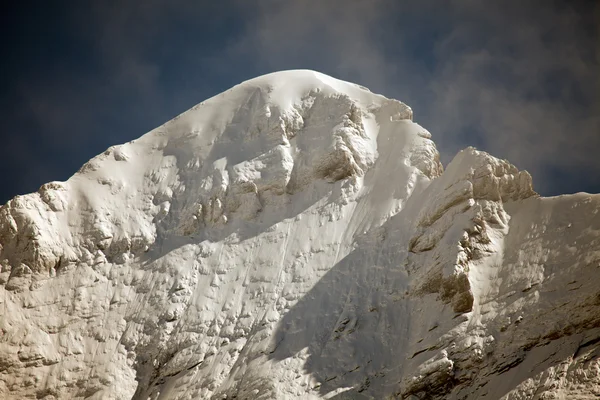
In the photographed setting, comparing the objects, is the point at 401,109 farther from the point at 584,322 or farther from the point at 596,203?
the point at 584,322

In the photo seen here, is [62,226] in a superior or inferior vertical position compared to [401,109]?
inferior

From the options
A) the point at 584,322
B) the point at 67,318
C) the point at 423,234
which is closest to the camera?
the point at 584,322

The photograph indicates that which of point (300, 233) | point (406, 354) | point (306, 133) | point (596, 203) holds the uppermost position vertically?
point (306, 133)

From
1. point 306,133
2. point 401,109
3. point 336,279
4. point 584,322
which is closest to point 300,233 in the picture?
point 336,279

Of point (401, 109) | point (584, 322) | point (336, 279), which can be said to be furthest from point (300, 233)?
point (584, 322)

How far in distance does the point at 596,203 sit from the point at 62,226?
3100cm

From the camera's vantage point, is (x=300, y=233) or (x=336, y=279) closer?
(x=336, y=279)

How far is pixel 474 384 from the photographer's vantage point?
32.8m

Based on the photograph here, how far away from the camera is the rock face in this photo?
1355 inches

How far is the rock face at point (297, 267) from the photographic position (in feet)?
113

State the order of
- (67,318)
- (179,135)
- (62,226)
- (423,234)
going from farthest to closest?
1. (179,135)
2. (62,226)
3. (67,318)
4. (423,234)

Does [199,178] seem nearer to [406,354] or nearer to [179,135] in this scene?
[179,135]

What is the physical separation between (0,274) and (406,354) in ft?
80.0

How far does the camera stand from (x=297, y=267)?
143ft
